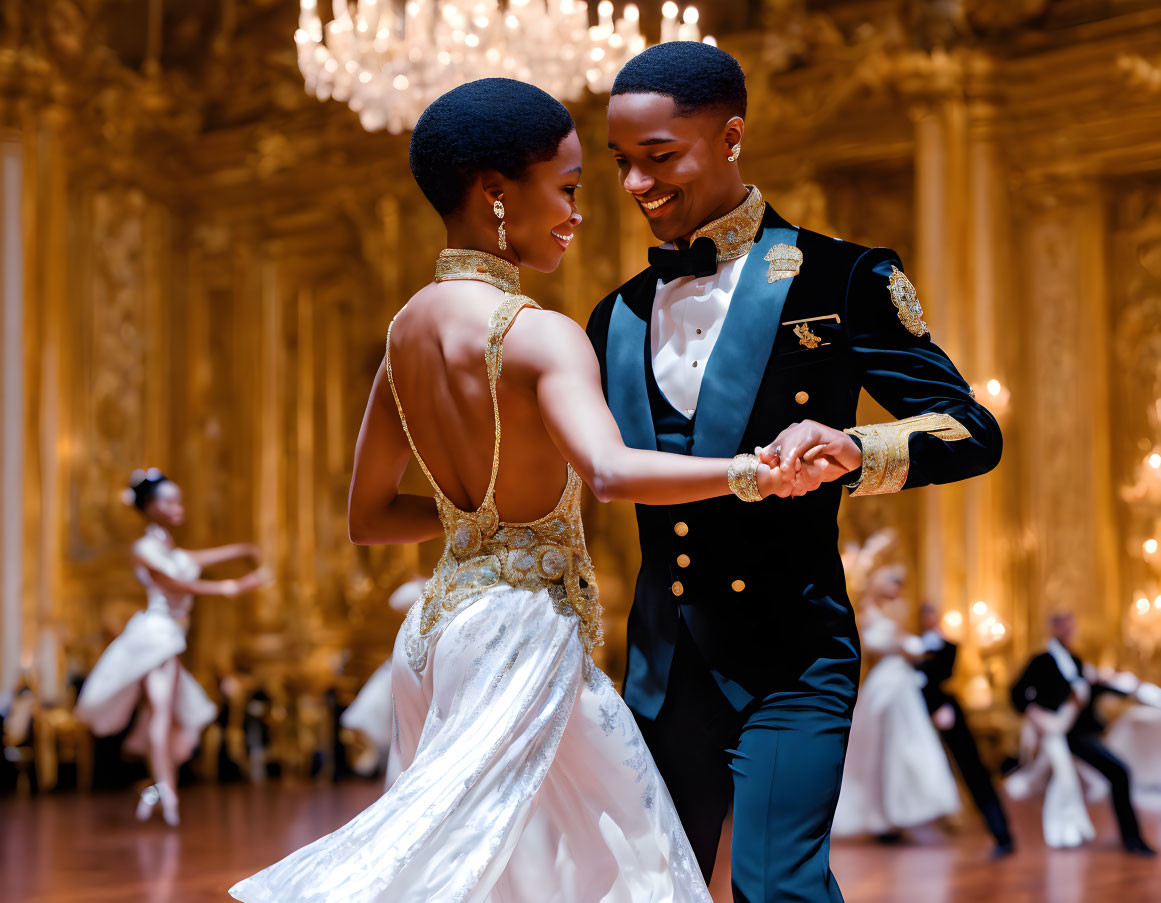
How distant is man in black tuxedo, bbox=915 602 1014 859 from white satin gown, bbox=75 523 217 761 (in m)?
3.61

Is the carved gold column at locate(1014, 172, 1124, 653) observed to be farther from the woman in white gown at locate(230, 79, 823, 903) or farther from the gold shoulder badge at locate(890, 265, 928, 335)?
the woman in white gown at locate(230, 79, 823, 903)

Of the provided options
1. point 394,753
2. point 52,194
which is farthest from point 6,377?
point 394,753

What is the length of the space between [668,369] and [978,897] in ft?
11.4

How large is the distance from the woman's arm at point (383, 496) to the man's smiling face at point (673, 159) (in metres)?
0.52

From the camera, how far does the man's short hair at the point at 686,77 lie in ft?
7.08

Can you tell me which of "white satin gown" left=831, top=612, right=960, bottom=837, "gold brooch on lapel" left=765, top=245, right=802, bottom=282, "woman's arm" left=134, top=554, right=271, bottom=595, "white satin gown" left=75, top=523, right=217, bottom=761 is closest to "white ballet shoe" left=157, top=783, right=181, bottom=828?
"white satin gown" left=75, top=523, right=217, bottom=761

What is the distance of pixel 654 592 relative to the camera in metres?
2.23

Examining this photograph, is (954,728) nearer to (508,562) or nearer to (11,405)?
(508,562)

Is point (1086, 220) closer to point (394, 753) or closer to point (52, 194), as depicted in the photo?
point (52, 194)

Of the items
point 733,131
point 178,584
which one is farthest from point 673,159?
point 178,584

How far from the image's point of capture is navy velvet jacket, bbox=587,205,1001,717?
210cm

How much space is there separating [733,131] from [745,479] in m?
0.65

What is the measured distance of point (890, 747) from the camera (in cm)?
654

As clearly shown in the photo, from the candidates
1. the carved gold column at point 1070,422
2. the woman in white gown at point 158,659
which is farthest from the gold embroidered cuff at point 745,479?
the carved gold column at point 1070,422
